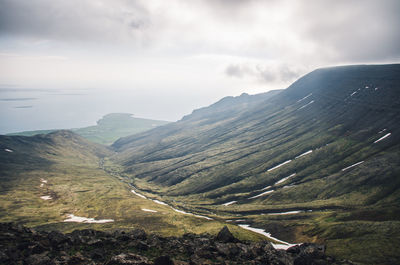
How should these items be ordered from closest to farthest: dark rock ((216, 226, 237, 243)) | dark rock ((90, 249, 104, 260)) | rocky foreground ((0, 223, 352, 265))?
rocky foreground ((0, 223, 352, 265))
dark rock ((90, 249, 104, 260))
dark rock ((216, 226, 237, 243))

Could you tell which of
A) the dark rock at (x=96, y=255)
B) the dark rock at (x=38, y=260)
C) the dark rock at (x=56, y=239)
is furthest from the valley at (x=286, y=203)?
the dark rock at (x=38, y=260)

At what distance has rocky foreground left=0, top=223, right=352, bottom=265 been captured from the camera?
29.3 metres

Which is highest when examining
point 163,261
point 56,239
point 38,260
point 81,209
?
point 38,260


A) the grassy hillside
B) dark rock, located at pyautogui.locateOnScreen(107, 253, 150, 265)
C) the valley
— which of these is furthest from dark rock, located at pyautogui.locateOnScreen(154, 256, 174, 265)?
the grassy hillside

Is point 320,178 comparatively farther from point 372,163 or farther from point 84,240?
point 84,240

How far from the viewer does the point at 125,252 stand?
34562mm

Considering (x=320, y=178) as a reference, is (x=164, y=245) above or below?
above

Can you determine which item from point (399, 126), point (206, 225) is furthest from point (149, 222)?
point (399, 126)

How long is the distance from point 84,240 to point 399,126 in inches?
8132

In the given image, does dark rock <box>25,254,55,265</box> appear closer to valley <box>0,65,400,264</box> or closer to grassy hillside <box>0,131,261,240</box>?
valley <box>0,65,400,264</box>

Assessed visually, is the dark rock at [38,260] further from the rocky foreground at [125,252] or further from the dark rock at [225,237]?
the dark rock at [225,237]

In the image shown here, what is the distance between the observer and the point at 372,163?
132375mm

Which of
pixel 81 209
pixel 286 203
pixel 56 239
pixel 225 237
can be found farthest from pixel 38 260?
pixel 286 203

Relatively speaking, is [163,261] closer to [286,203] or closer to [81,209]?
[286,203]
